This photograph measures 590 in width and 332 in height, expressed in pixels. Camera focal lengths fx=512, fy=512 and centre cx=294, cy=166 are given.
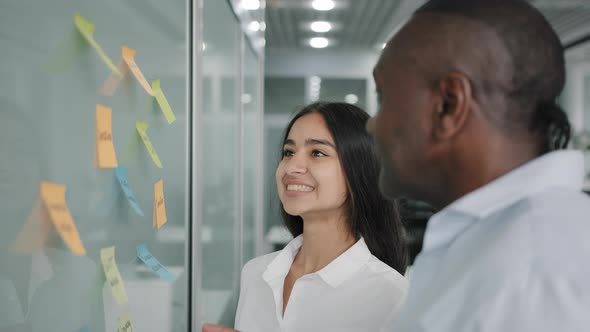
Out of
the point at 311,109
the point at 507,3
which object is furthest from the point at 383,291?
the point at 507,3

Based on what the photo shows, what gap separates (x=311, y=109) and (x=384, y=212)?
341 millimetres

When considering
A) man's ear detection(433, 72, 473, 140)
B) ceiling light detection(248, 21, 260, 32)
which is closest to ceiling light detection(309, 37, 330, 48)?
ceiling light detection(248, 21, 260, 32)

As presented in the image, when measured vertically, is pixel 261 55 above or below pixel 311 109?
above

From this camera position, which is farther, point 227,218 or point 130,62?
point 227,218

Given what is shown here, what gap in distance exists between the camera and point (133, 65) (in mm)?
845

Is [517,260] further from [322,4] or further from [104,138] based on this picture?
[322,4]

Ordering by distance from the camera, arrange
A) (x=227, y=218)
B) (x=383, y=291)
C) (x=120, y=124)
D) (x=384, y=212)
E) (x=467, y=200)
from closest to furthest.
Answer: (x=467, y=200)
(x=120, y=124)
(x=383, y=291)
(x=384, y=212)
(x=227, y=218)

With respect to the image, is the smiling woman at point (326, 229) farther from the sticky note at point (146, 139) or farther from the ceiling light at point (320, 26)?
the ceiling light at point (320, 26)

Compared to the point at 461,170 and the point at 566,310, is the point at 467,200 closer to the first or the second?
the point at 461,170

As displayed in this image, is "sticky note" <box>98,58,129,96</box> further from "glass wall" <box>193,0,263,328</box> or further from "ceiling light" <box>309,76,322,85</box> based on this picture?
"ceiling light" <box>309,76,322,85</box>

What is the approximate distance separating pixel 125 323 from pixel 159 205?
261mm

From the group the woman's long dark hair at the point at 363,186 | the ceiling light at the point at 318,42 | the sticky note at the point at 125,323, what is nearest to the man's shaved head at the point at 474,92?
the sticky note at the point at 125,323

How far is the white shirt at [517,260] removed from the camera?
49 centimetres

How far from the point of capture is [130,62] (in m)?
0.83
